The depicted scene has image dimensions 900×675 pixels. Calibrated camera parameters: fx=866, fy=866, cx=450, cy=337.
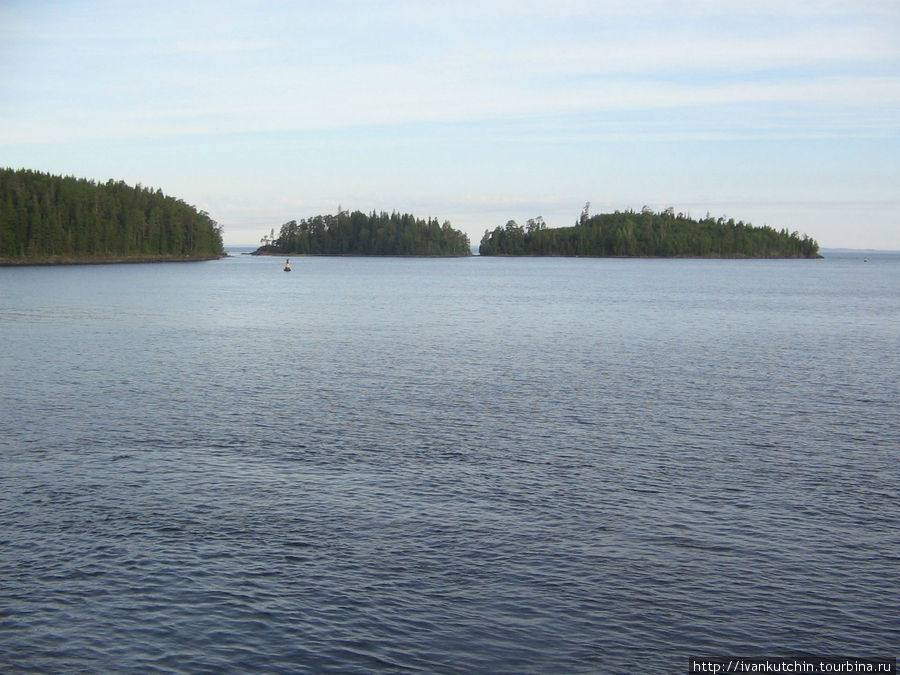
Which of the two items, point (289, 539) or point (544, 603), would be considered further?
point (289, 539)

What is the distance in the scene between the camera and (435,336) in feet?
242

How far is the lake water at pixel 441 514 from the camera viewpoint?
18516 millimetres

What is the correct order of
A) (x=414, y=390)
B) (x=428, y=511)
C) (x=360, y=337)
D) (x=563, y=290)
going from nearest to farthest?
1. (x=428, y=511)
2. (x=414, y=390)
3. (x=360, y=337)
4. (x=563, y=290)

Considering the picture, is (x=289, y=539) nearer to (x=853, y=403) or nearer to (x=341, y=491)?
(x=341, y=491)

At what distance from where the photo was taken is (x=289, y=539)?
23.6 meters

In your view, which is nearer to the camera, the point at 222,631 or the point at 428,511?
the point at 222,631

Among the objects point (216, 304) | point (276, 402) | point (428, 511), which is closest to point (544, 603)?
point (428, 511)

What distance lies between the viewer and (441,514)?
83.9 feet

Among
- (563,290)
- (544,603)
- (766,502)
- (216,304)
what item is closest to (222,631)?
(544,603)

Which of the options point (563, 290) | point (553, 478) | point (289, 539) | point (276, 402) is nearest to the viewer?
point (289, 539)

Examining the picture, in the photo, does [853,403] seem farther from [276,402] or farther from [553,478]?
[276,402]

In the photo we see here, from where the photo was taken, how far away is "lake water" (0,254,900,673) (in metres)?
18.5

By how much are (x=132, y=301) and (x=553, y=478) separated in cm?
9332

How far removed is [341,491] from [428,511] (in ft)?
10.6
